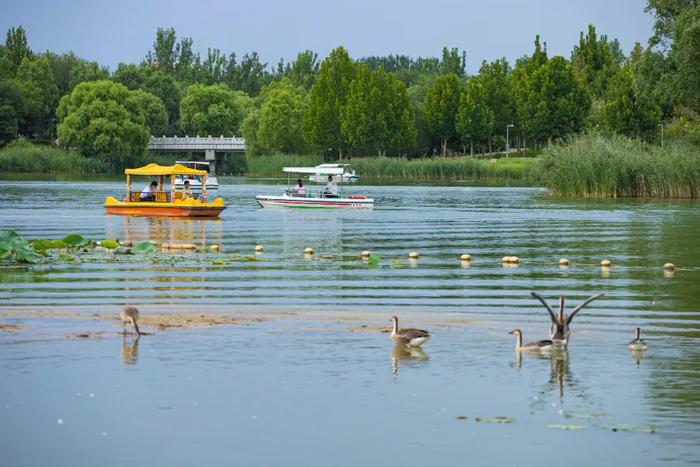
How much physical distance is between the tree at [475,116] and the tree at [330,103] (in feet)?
48.8

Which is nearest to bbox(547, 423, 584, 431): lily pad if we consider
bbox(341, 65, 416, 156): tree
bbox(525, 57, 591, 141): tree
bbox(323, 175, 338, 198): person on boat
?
bbox(323, 175, 338, 198): person on boat

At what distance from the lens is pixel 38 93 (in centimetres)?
18388

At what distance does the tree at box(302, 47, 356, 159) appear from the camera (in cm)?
15612

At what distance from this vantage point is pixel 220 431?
15.4 metres

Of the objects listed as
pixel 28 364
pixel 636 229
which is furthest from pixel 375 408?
pixel 636 229

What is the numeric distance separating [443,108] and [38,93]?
6242 cm

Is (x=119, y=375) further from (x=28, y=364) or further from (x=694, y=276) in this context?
(x=694, y=276)

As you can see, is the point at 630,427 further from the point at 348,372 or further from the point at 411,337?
the point at 411,337

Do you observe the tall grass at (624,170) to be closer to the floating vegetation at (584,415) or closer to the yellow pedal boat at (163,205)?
the yellow pedal boat at (163,205)

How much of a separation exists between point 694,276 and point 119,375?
19.5 metres

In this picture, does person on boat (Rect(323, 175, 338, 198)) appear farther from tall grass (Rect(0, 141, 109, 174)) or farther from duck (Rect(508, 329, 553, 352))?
tall grass (Rect(0, 141, 109, 174))

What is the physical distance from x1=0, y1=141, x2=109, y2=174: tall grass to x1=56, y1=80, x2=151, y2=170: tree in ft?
4.31

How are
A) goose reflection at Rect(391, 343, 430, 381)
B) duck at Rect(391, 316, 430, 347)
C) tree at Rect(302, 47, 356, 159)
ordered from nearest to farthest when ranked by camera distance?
goose reflection at Rect(391, 343, 430, 381) < duck at Rect(391, 316, 430, 347) < tree at Rect(302, 47, 356, 159)

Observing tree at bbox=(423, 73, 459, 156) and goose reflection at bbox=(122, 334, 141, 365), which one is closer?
goose reflection at bbox=(122, 334, 141, 365)
